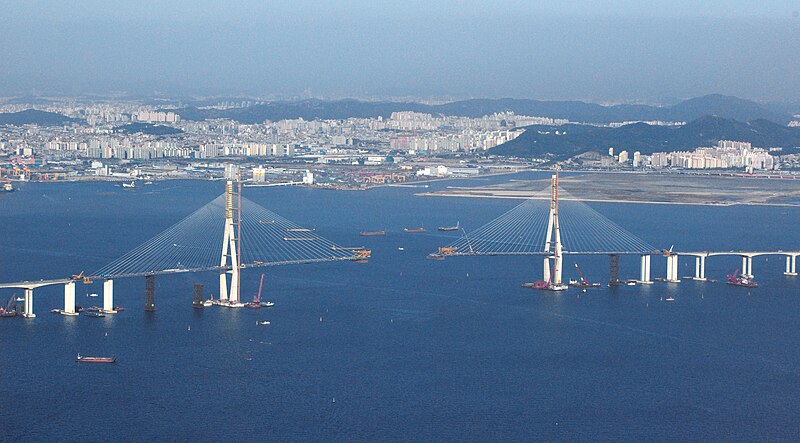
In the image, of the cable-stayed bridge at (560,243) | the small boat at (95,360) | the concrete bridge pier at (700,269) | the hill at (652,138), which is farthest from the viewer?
the hill at (652,138)

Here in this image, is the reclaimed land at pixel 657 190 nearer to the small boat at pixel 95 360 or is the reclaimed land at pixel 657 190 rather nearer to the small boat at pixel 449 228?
the small boat at pixel 449 228

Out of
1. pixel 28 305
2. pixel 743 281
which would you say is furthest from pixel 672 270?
pixel 28 305

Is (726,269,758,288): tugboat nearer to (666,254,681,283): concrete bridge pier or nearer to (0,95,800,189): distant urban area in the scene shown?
(666,254,681,283): concrete bridge pier

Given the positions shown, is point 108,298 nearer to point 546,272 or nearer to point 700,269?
point 546,272

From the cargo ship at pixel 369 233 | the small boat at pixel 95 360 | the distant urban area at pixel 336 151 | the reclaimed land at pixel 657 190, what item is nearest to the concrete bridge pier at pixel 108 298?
the small boat at pixel 95 360

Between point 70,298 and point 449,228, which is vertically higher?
point 449,228

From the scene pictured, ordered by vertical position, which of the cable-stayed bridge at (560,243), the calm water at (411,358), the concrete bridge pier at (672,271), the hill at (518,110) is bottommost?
the calm water at (411,358)
